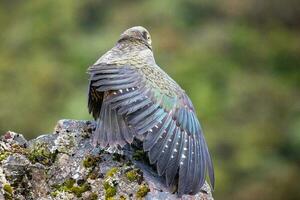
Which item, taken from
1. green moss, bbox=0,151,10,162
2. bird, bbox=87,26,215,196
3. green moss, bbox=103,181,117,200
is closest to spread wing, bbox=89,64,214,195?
bird, bbox=87,26,215,196

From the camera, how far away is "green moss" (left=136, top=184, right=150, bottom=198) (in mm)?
7391

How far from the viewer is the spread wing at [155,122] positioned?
7.57 metres

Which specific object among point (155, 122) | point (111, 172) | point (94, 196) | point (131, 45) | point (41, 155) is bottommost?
point (94, 196)

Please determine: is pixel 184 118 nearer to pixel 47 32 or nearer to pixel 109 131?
pixel 109 131

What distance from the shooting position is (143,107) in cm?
777

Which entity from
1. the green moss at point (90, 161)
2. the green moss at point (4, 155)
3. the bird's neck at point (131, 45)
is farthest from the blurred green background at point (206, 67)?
the green moss at point (4, 155)

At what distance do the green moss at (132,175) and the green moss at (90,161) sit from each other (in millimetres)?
299

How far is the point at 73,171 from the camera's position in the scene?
7.64 meters

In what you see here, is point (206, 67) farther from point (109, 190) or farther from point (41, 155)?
point (109, 190)

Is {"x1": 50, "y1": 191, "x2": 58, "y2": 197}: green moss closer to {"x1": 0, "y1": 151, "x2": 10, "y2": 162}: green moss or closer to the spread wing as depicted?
{"x1": 0, "y1": 151, "x2": 10, "y2": 162}: green moss

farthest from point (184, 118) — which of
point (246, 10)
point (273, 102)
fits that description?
point (246, 10)

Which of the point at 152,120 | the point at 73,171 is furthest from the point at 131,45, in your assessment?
the point at 73,171

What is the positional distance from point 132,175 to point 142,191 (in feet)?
0.58

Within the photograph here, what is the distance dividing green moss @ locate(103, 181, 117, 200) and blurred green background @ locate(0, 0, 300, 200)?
12.1m
